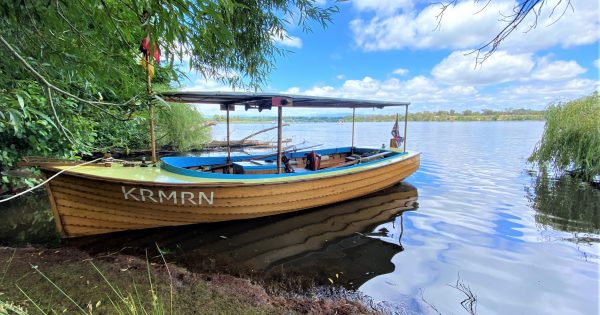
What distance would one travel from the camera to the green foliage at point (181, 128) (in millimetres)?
14172

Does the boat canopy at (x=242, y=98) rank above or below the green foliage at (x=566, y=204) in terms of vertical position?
above

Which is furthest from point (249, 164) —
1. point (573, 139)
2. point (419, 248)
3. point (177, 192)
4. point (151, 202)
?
point (573, 139)

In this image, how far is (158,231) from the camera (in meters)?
5.07

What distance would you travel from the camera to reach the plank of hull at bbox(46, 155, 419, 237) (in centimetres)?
448

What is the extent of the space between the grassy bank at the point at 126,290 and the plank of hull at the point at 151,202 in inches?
38.1

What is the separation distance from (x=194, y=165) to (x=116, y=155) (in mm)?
7713

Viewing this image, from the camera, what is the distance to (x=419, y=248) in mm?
4941

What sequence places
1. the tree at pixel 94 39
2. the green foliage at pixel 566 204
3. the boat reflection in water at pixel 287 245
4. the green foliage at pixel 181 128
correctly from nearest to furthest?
the tree at pixel 94 39
the boat reflection in water at pixel 287 245
the green foliage at pixel 566 204
the green foliage at pixel 181 128

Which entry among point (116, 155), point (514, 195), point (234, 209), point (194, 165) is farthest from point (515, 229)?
point (116, 155)

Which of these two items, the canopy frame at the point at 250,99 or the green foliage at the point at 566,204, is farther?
the green foliage at the point at 566,204

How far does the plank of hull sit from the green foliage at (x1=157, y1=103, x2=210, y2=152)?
9.74m

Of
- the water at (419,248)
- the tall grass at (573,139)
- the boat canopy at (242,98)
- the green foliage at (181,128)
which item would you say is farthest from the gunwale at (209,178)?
the green foliage at (181,128)

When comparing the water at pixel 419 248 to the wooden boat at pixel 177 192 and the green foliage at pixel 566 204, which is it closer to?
the green foliage at pixel 566 204

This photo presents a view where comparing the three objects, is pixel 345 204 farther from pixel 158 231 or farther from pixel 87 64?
pixel 87 64
